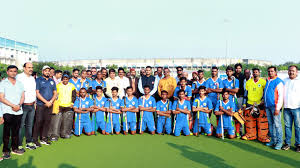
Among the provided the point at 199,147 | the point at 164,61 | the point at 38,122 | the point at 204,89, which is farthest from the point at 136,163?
the point at 164,61

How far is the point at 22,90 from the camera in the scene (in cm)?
448

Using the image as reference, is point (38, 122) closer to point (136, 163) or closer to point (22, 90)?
point (22, 90)

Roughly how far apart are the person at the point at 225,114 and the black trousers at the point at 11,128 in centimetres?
475

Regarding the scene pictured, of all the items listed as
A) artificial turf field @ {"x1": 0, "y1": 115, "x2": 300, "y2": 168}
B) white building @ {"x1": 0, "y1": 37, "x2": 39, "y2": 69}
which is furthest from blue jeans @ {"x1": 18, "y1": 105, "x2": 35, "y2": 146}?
white building @ {"x1": 0, "y1": 37, "x2": 39, "y2": 69}

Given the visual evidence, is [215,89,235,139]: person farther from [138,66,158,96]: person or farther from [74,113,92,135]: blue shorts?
[74,113,92,135]: blue shorts

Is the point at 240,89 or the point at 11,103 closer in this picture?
the point at 11,103

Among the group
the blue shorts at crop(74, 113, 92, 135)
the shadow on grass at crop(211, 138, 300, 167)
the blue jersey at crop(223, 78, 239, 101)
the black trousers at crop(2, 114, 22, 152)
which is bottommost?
the shadow on grass at crop(211, 138, 300, 167)

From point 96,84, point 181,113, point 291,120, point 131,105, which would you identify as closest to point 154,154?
point 181,113

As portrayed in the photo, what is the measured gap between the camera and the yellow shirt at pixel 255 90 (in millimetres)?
5527

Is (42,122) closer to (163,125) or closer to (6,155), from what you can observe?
(6,155)

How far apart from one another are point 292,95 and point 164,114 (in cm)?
312

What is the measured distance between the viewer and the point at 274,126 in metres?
5.07

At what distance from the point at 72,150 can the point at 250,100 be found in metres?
4.49

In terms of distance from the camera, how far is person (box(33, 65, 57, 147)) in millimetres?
5082
